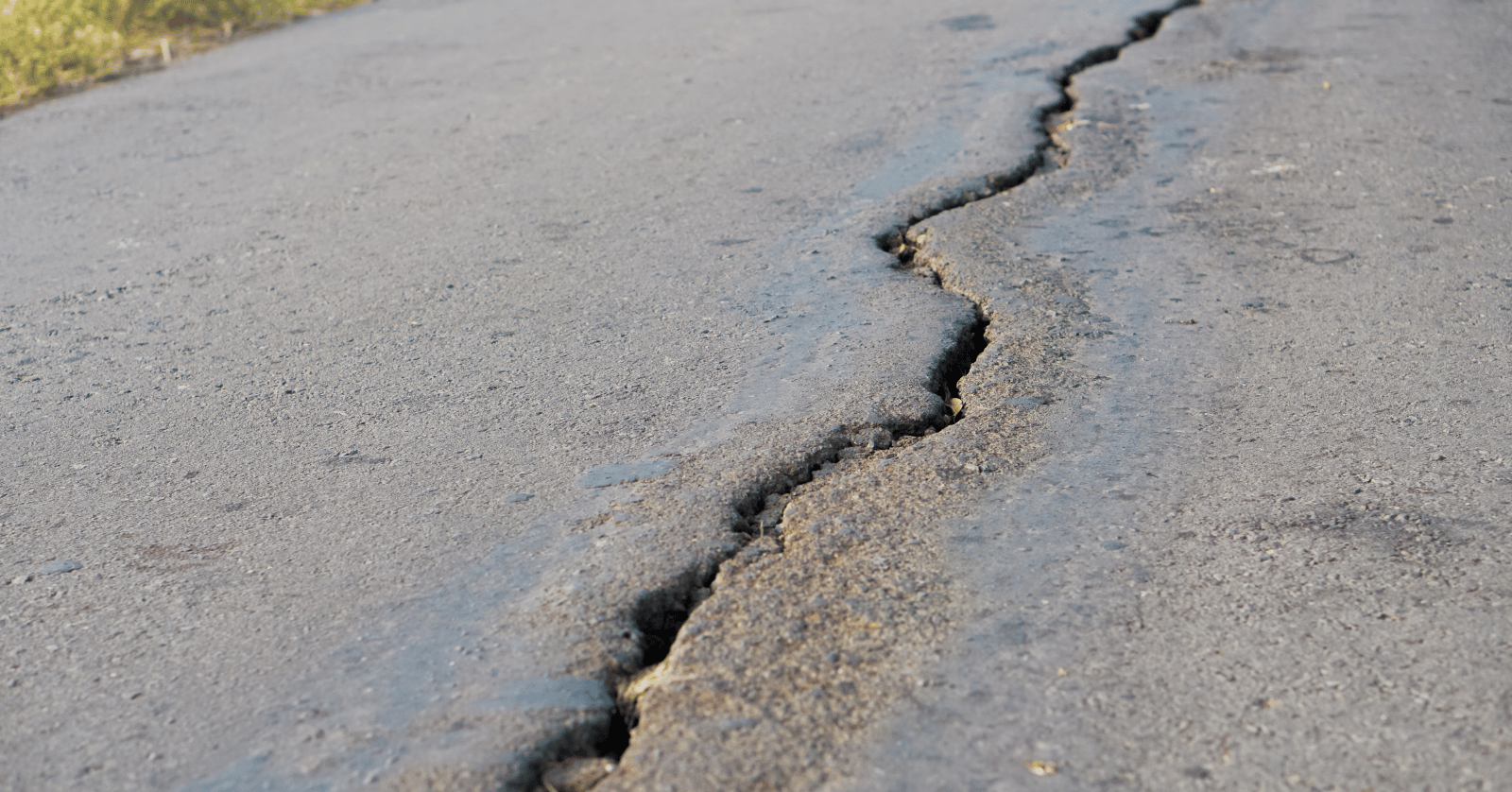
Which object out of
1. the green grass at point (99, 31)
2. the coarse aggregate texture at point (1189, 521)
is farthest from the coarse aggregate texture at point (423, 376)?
the green grass at point (99, 31)

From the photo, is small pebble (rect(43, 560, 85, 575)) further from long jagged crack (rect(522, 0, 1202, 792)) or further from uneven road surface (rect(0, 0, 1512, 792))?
long jagged crack (rect(522, 0, 1202, 792))

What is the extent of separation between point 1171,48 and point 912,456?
4335 mm

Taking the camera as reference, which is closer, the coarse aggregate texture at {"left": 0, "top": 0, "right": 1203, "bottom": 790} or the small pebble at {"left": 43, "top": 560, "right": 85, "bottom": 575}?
the coarse aggregate texture at {"left": 0, "top": 0, "right": 1203, "bottom": 790}

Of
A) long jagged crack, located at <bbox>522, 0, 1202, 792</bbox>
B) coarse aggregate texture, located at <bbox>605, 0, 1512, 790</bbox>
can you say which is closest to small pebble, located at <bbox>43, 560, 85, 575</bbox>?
long jagged crack, located at <bbox>522, 0, 1202, 792</bbox>

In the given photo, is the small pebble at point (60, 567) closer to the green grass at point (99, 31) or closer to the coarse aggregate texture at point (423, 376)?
the coarse aggregate texture at point (423, 376)

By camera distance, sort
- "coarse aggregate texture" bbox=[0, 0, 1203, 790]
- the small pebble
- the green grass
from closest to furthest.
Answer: "coarse aggregate texture" bbox=[0, 0, 1203, 790]
the small pebble
the green grass

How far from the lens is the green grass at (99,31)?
5.97m

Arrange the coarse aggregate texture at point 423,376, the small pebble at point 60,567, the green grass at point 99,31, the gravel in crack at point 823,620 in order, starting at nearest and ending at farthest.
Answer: the gravel in crack at point 823,620
the coarse aggregate texture at point 423,376
the small pebble at point 60,567
the green grass at point 99,31

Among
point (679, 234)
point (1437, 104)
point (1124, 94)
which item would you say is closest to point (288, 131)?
point (679, 234)

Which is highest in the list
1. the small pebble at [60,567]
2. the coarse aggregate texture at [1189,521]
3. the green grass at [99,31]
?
the green grass at [99,31]

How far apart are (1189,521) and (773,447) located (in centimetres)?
84

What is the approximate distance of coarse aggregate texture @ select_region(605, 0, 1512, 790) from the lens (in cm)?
165

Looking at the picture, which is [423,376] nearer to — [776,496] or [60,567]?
[60,567]

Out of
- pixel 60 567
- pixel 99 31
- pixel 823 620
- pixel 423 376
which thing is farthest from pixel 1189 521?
pixel 99 31
